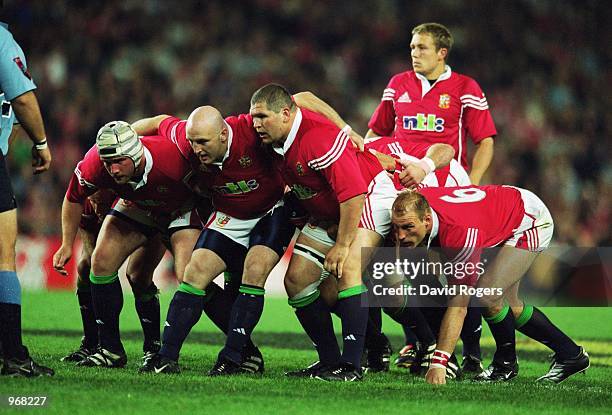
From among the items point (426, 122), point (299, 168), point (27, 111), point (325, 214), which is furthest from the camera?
point (426, 122)

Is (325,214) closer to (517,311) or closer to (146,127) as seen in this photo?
(146,127)

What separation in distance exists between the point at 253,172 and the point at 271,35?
481 inches

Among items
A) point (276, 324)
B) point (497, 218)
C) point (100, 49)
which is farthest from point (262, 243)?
point (100, 49)

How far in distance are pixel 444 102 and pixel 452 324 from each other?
2.73 m

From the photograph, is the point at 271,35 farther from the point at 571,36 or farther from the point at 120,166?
the point at 120,166

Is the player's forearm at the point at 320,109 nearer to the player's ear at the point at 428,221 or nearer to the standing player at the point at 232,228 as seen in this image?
the standing player at the point at 232,228

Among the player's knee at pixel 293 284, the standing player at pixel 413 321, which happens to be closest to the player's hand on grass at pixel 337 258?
the player's knee at pixel 293 284

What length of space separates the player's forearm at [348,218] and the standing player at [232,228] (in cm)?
57

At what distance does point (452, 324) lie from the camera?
6.10 meters

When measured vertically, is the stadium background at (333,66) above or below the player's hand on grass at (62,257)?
above

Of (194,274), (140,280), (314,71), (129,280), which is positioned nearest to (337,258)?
(194,274)

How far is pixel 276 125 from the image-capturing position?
5984 millimetres

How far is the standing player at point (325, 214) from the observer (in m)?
5.96

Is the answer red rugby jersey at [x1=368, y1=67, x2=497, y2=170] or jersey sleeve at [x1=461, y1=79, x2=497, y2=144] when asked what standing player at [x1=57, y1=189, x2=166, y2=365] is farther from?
jersey sleeve at [x1=461, y1=79, x2=497, y2=144]
